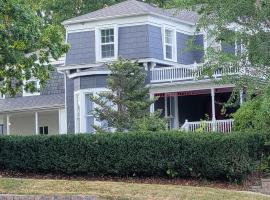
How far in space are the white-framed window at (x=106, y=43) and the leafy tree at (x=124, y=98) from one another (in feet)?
18.8

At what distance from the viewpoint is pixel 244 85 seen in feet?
62.5

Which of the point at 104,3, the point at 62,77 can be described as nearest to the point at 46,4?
the point at 104,3

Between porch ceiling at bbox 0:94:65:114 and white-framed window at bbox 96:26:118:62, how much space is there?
5015mm

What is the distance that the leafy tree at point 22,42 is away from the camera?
63.5 feet

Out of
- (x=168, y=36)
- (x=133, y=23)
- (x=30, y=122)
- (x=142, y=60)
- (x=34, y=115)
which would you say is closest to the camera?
(x=142, y=60)

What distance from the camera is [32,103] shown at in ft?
128

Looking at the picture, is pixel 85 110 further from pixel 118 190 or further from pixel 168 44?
pixel 118 190

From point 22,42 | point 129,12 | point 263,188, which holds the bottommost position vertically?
point 263,188

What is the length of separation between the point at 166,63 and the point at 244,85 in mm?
14065

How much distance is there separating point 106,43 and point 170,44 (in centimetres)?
307

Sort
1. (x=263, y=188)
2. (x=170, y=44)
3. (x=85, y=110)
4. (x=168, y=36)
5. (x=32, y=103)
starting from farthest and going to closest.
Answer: (x=32, y=103)
(x=168, y=36)
(x=170, y=44)
(x=85, y=110)
(x=263, y=188)

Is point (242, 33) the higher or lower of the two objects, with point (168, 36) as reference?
lower

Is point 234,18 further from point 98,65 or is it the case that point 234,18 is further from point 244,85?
point 98,65

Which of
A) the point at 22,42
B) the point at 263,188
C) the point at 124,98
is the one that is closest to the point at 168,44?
the point at 124,98
